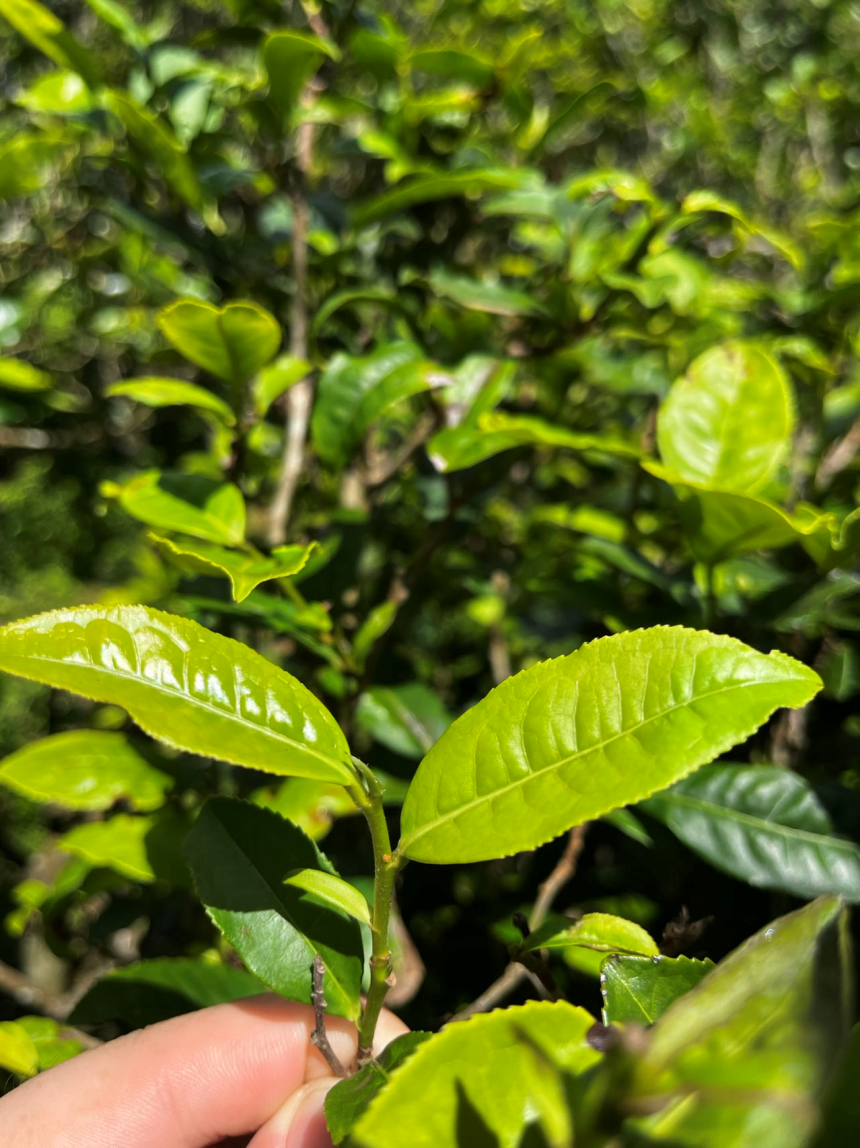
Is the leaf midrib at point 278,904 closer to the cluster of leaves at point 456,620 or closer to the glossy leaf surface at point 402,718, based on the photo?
the cluster of leaves at point 456,620

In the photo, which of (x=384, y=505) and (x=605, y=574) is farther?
(x=384, y=505)

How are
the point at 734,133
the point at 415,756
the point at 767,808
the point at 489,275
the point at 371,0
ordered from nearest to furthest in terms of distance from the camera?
the point at 767,808
the point at 415,756
the point at 489,275
the point at 371,0
the point at 734,133

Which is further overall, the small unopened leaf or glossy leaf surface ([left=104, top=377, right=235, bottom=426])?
glossy leaf surface ([left=104, top=377, right=235, bottom=426])

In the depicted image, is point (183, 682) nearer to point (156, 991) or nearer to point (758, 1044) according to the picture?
point (758, 1044)

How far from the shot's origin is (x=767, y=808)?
854 mm

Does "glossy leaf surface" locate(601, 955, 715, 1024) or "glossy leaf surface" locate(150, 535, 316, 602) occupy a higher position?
"glossy leaf surface" locate(150, 535, 316, 602)

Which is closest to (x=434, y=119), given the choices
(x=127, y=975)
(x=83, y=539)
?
(x=127, y=975)

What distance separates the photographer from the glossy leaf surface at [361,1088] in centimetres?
54

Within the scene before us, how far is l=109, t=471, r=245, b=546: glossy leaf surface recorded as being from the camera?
860 mm

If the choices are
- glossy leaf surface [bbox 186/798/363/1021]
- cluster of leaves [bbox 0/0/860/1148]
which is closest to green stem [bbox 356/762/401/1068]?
cluster of leaves [bbox 0/0/860/1148]

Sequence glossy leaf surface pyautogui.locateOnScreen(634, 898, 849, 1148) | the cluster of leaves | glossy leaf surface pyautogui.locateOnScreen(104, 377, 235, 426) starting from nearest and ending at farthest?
glossy leaf surface pyautogui.locateOnScreen(634, 898, 849, 1148) < the cluster of leaves < glossy leaf surface pyautogui.locateOnScreen(104, 377, 235, 426)

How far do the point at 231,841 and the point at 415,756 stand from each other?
0.34m

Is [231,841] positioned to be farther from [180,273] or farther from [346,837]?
[180,273]

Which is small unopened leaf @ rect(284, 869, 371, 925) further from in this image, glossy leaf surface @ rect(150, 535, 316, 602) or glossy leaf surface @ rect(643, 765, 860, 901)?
glossy leaf surface @ rect(643, 765, 860, 901)
